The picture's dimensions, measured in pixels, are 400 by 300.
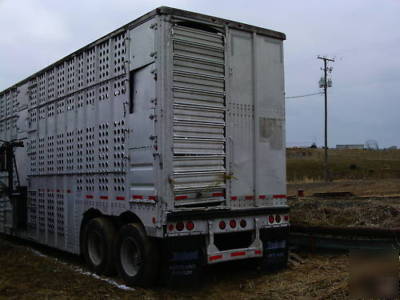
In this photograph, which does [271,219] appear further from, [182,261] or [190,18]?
[190,18]

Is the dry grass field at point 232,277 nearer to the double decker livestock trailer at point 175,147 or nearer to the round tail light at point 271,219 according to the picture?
the double decker livestock trailer at point 175,147

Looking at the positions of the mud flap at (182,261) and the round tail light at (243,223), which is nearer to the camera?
the mud flap at (182,261)

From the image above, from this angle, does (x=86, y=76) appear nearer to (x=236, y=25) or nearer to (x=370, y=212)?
(x=236, y=25)

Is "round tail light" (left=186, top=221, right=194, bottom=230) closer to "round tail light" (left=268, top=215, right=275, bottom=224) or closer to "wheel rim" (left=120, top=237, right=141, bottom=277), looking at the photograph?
"wheel rim" (left=120, top=237, right=141, bottom=277)

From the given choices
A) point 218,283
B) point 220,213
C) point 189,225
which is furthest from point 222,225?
point 218,283

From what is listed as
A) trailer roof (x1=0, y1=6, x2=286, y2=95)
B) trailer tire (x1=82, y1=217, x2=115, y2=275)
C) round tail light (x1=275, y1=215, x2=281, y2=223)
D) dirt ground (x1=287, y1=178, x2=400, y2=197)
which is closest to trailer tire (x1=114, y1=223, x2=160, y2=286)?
trailer tire (x1=82, y1=217, x2=115, y2=275)

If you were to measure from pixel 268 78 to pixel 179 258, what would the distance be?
327 cm

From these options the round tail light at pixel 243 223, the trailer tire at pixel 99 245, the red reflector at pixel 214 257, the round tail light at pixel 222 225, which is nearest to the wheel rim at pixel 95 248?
the trailer tire at pixel 99 245

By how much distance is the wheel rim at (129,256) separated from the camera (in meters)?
7.23

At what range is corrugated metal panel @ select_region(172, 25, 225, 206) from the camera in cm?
687

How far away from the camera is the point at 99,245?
26.9 ft

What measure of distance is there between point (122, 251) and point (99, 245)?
3.02 ft

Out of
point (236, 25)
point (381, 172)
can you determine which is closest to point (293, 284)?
point (236, 25)

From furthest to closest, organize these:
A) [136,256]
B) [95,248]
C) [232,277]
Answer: [95,248] → [232,277] → [136,256]
